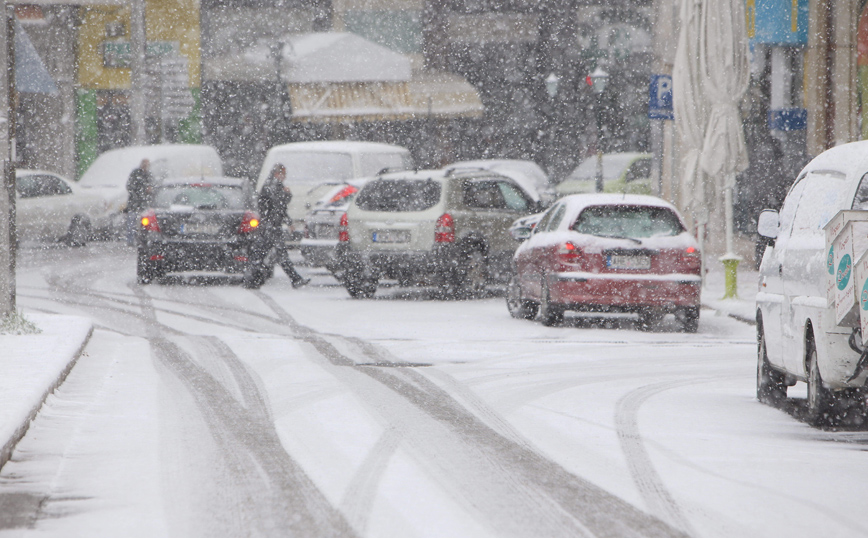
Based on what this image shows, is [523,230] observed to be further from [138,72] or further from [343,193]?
[138,72]

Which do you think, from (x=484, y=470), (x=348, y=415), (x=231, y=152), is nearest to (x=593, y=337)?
(x=348, y=415)

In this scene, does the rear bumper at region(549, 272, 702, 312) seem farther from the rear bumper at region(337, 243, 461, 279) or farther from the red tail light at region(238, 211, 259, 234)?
the red tail light at region(238, 211, 259, 234)

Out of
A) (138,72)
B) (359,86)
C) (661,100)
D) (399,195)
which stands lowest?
(399,195)

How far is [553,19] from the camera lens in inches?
1719

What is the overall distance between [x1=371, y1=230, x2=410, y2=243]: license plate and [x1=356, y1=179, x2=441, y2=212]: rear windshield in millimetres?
307

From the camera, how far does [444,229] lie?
16.9m

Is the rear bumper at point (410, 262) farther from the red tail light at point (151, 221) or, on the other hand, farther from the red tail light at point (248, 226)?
the red tail light at point (151, 221)

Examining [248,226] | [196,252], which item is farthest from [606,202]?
[196,252]

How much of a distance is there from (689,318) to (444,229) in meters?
3.97

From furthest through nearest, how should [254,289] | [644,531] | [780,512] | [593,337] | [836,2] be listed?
[836,2] < [254,289] < [593,337] < [780,512] < [644,531]

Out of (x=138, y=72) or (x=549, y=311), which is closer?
(x=549, y=311)

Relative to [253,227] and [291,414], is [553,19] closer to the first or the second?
[253,227]

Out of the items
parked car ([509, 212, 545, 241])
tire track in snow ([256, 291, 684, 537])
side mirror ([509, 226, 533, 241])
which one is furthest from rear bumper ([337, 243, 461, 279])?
tire track in snow ([256, 291, 684, 537])

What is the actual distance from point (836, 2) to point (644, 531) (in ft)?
60.5
